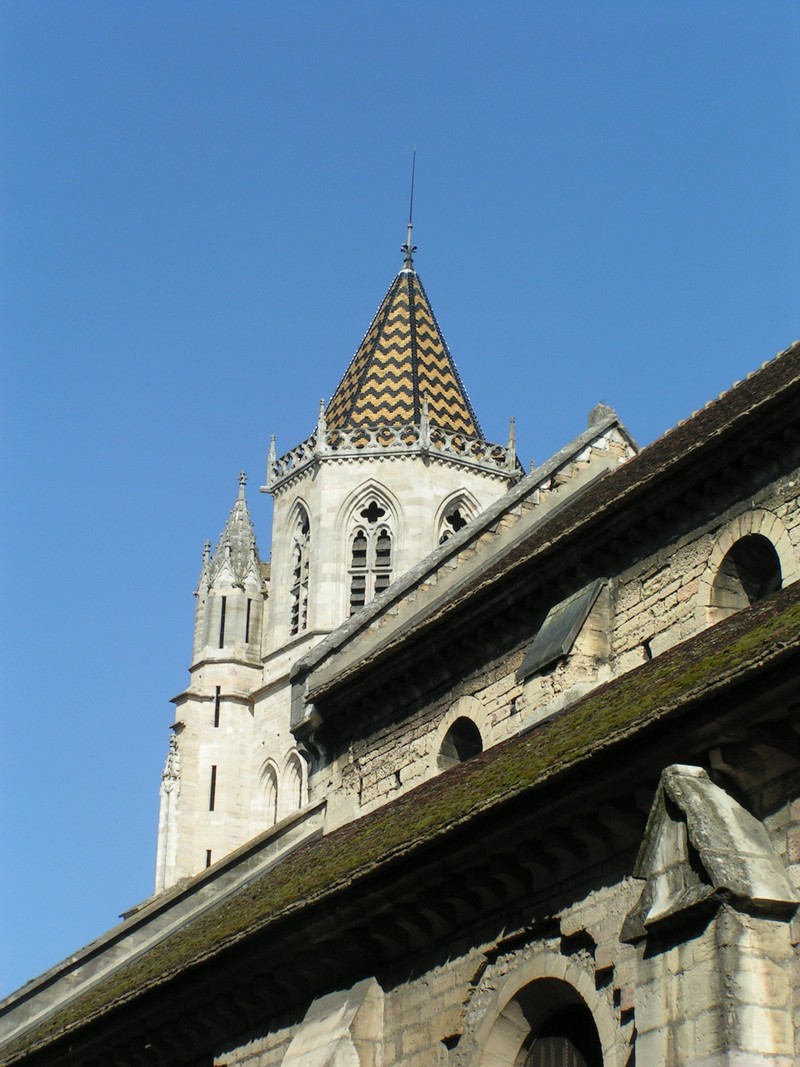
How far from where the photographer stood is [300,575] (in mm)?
56406

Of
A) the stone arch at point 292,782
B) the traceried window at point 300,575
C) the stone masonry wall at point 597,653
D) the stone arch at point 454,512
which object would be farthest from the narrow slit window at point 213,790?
the stone masonry wall at point 597,653

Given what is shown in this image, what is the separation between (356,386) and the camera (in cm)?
5828

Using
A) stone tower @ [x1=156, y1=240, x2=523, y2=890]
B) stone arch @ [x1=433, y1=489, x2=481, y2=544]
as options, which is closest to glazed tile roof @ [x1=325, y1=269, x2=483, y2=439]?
stone tower @ [x1=156, y1=240, x2=523, y2=890]

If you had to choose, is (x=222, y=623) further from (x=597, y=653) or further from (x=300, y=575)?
(x=597, y=653)

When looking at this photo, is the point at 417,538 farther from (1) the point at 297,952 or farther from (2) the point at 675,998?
(2) the point at 675,998

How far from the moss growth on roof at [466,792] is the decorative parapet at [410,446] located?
3586 cm

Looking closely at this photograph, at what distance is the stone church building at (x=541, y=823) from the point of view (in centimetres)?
1164

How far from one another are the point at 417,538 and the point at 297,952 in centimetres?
3905

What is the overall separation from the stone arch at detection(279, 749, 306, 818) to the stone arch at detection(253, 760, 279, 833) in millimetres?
484

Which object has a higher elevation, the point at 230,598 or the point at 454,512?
the point at 454,512

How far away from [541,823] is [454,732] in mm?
5713

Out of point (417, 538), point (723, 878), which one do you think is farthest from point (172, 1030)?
point (417, 538)

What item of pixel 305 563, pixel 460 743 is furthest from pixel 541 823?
pixel 305 563

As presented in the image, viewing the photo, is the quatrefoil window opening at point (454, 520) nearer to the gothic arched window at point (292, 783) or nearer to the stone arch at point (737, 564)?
the gothic arched window at point (292, 783)
